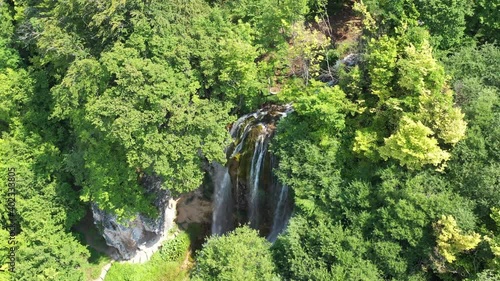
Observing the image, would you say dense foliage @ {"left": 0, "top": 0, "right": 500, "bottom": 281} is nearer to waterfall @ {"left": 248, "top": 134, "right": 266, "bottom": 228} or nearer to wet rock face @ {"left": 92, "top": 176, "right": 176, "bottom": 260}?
wet rock face @ {"left": 92, "top": 176, "right": 176, "bottom": 260}

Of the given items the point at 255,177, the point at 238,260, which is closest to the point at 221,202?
the point at 255,177

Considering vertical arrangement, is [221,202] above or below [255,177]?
below

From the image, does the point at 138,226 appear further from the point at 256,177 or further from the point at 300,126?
the point at 300,126

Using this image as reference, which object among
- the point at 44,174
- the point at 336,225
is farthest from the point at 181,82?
the point at 44,174

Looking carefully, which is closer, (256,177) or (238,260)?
(238,260)

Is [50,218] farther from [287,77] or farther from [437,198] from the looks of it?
[437,198]

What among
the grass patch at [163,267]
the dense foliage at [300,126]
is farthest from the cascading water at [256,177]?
the grass patch at [163,267]
